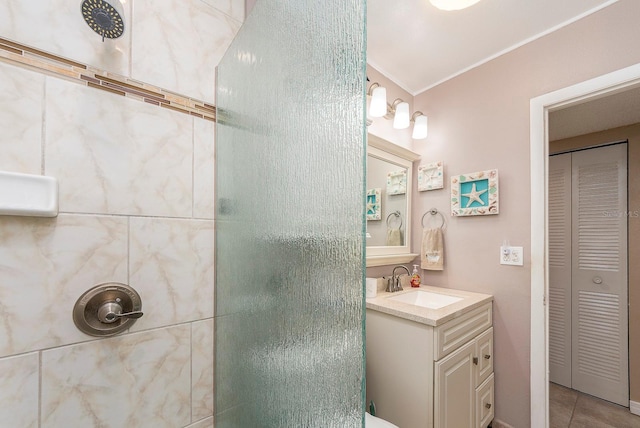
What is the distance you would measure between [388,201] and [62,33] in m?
1.77

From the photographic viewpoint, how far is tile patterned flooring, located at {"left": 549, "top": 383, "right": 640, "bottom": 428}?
1.84 metres

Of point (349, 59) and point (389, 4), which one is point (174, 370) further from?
point (389, 4)

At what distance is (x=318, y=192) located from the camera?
1.54 ft

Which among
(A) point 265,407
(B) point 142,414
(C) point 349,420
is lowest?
(B) point 142,414

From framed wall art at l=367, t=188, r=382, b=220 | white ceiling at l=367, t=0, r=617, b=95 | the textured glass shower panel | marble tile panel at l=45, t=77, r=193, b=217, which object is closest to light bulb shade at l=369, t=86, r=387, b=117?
white ceiling at l=367, t=0, r=617, b=95

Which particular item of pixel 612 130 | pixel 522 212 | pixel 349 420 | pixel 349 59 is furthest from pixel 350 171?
pixel 612 130

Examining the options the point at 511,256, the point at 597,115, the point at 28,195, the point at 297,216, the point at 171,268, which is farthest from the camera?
the point at 597,115

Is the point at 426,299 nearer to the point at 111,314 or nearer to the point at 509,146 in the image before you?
the point at 509,146

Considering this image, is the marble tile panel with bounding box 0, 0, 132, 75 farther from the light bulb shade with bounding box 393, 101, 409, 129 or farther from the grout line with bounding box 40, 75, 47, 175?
the light bulb shade with bounding box 393, 101, 409, 129

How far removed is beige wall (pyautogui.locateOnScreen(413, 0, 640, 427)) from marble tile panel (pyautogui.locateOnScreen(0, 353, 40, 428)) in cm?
205

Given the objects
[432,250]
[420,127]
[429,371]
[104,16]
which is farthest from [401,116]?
[104,16]

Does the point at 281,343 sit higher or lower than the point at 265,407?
higher

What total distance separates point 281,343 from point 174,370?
53 centimetres

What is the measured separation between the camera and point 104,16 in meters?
0.64
